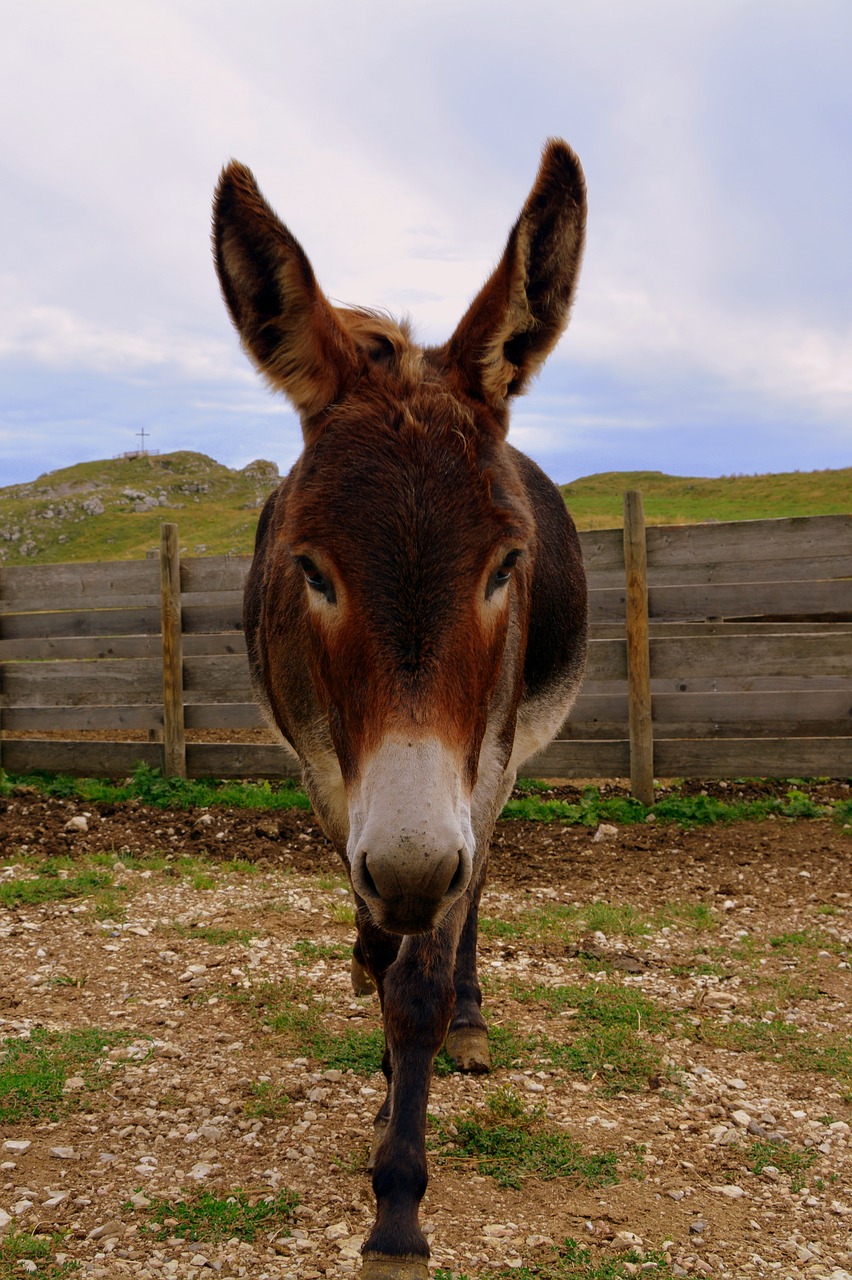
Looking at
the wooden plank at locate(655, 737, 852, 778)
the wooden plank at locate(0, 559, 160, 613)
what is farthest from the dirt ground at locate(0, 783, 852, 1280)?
the wooden plank at locate(0, 559, 160, 613)

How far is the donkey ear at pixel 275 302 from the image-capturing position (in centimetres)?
237

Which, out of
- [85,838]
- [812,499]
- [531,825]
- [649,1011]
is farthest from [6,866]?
[812,499]

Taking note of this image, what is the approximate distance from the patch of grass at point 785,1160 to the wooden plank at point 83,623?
7924mm

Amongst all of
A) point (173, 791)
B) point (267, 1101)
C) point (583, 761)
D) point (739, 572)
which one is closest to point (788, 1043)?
point (267, 1101)

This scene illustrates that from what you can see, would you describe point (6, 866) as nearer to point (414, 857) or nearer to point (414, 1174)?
point (414, 1174)

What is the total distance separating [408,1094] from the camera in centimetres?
252

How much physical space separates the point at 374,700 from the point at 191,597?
7.83 m

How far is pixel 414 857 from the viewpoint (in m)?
1.81

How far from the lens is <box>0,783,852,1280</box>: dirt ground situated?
2789 mm

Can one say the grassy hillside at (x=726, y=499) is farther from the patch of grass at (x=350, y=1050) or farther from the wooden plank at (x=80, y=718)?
the patch of grass at (x=350, y=1050)

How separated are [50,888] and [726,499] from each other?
116ft

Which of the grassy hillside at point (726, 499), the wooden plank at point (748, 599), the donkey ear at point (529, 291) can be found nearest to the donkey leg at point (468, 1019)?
the donkey ear at point (529, 291)

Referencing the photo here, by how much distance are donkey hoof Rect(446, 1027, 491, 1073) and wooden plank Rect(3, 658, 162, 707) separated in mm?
6539

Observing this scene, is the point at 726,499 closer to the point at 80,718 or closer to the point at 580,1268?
the point at 80,718
